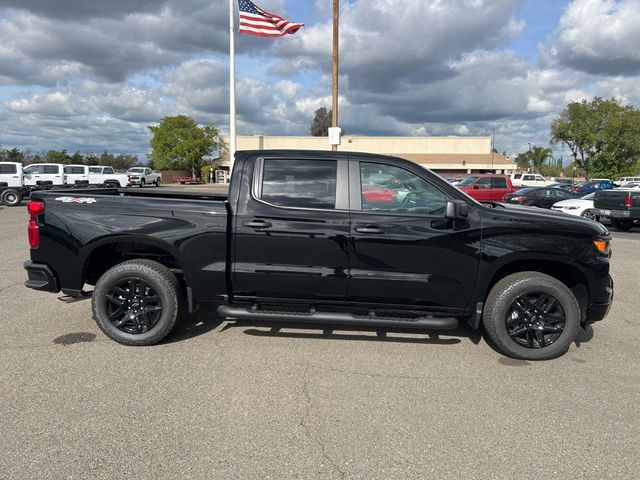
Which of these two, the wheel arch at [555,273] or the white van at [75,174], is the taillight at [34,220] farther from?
the white van at [75,174]

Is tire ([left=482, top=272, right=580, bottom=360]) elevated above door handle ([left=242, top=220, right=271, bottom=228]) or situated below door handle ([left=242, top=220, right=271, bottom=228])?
below

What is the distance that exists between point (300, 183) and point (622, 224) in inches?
623

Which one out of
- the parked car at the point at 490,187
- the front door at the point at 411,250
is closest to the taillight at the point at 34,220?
the front door at the point at 411,250

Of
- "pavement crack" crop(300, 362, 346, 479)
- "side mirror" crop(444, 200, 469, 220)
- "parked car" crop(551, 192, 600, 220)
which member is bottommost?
"pavement crack" crop(300, 362, 346, 479)

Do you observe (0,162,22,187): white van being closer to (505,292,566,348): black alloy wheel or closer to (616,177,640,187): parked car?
(505,292,566,348): black alloy wheel

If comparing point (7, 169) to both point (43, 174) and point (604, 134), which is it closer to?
point (43, 174)

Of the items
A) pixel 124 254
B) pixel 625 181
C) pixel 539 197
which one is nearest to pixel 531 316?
pixel 124 254

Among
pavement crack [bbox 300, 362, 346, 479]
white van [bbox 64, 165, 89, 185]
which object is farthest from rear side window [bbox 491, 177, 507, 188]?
white van [bbox 64, 165, 89, 185]

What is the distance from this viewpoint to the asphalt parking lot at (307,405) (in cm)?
274

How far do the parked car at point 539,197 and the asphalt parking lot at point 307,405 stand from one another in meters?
14.7

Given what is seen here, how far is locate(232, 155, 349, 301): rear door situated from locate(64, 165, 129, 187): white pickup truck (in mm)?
27059

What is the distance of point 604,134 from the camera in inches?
1903

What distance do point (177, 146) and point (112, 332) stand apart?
67.1 metres

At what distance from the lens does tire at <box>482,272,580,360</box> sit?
416 centimetres
